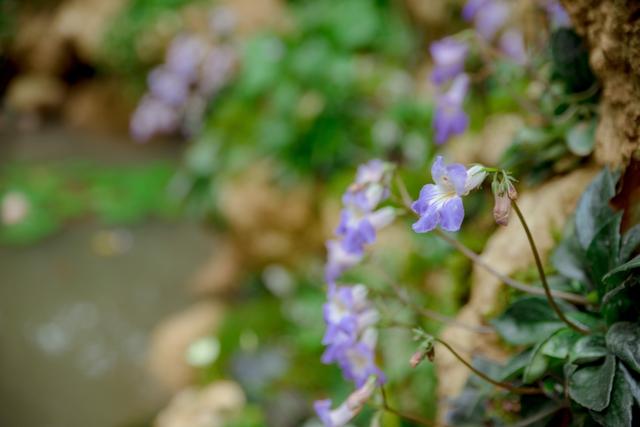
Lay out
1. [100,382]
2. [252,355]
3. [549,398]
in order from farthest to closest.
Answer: [100,382]
[252,355]
[549,398]

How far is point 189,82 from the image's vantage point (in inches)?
193

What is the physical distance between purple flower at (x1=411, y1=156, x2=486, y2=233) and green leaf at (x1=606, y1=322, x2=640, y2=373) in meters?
0.39

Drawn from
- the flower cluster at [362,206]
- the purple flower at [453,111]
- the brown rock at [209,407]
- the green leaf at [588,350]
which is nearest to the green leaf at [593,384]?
the green leaf at [588,350]

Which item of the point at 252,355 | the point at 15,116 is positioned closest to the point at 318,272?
the point at 252,355

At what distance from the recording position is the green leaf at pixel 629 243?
110 centimetres

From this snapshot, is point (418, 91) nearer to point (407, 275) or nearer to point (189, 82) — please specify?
point (407, 275)

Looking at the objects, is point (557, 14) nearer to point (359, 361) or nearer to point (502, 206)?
point (502, 206)

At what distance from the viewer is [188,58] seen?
4.84 meters

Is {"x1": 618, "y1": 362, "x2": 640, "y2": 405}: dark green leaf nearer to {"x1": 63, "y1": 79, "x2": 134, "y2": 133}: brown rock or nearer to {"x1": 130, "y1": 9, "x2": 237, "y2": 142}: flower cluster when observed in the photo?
{"x1": 130, "y1": 9, "x2": 237, "y2": 142}: flower cluster

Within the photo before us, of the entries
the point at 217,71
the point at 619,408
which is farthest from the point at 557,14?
the point at 217,71

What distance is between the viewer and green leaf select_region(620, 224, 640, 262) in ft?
3.60

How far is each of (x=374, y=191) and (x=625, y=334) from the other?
58cm

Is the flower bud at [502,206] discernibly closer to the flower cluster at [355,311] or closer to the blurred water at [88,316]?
the flower cluster at [355,311]

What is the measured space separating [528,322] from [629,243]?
0.90ft
